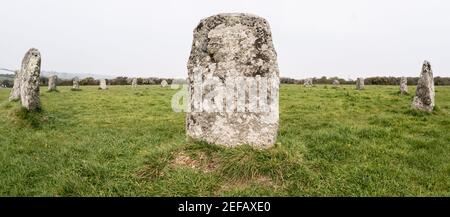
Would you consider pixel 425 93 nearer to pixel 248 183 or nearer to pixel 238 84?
pixel 238 84

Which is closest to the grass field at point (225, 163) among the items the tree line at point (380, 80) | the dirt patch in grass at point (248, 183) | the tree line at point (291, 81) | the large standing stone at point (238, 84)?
the dirt patch in grass at point (248, 183)

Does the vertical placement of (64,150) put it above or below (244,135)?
below

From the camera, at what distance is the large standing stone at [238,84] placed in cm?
708

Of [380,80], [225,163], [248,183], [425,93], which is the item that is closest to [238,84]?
[225,163]

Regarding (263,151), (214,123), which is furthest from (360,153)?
(214,123)

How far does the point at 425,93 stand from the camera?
13.6m

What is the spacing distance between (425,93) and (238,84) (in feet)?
29.7

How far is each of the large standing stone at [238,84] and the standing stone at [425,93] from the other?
8.39m

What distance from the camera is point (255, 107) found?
710 centimetres

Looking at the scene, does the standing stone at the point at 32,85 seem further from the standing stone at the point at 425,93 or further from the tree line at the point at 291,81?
the tree line at the point at 291,81

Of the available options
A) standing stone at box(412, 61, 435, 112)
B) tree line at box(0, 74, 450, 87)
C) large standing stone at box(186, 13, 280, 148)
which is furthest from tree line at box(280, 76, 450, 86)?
large standing stone at box(186, 13, 280, 148)
